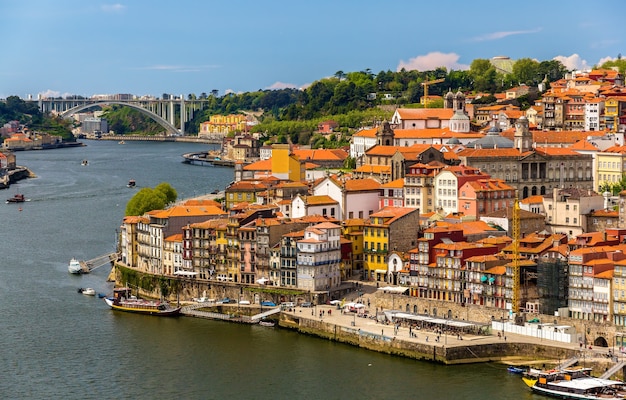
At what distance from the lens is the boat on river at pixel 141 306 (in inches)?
1448

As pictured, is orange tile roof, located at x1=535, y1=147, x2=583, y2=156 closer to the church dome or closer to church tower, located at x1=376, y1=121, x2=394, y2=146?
the church dome

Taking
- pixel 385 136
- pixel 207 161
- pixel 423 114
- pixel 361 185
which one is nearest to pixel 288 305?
pixel 361 185

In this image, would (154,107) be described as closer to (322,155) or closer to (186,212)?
(322,155)

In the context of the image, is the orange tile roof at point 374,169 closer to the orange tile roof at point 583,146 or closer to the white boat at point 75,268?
the orange tile roof at point 583,146

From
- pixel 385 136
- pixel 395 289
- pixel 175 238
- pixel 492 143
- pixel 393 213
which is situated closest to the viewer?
pixel 395 289

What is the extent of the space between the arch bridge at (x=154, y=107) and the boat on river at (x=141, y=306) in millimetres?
121166

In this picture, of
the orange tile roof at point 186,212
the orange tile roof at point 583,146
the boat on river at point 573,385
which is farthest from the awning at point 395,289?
the orange tile roof at point 583,146

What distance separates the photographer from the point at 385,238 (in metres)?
37.9

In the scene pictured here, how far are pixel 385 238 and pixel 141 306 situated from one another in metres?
7.67

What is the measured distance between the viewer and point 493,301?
3312 cm

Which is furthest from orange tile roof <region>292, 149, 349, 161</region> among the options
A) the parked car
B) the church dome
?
the parked car

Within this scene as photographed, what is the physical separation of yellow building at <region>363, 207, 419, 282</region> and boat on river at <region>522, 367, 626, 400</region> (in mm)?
9813

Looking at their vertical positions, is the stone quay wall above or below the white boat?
below

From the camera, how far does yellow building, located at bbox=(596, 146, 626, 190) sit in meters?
47.5
